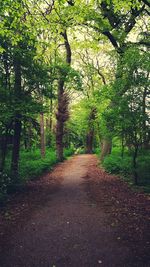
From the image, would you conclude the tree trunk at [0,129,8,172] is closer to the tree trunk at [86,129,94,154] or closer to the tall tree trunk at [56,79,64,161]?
the tall tree trunk at [56,79,64,161]

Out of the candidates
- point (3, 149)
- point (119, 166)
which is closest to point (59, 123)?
point (119, 166)

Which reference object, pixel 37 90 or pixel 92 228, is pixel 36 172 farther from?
pixel 92 228

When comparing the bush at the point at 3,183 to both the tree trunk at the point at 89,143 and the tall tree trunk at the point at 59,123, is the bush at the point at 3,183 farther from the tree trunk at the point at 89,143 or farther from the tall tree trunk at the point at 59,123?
the tree trunk at the point at 89,143

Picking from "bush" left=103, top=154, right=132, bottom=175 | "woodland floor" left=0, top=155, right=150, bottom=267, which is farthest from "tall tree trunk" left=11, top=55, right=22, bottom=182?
"bush" left=103, top=154, right=132, bottom=175

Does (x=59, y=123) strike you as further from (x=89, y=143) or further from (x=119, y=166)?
(x=89, y=143)

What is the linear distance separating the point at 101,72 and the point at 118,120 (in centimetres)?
2261

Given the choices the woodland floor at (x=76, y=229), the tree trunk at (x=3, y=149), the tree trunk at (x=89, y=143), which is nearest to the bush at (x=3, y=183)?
the woodland floor at (x=76, y=229)

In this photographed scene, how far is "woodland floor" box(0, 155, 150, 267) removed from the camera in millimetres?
5168

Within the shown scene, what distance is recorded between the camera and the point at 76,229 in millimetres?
6828

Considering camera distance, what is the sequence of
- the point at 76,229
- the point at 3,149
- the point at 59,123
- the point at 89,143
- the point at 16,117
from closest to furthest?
the point at 76,229 → the point at 16,117 → the point at 3,149 → the point at 59,123 → the point at 89,143

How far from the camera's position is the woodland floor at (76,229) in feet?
17.0

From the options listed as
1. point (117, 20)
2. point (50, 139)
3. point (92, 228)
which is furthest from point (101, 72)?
point (92, 228)

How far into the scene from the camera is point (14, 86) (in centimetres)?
1145

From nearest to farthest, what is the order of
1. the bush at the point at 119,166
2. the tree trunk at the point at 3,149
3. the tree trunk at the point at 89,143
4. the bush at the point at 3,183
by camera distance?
the bush at the point at 3,183 < the tree trunk at the point at 3,149 < the bush at the point at 119,166 < the tree trunk at the point at 89,143
